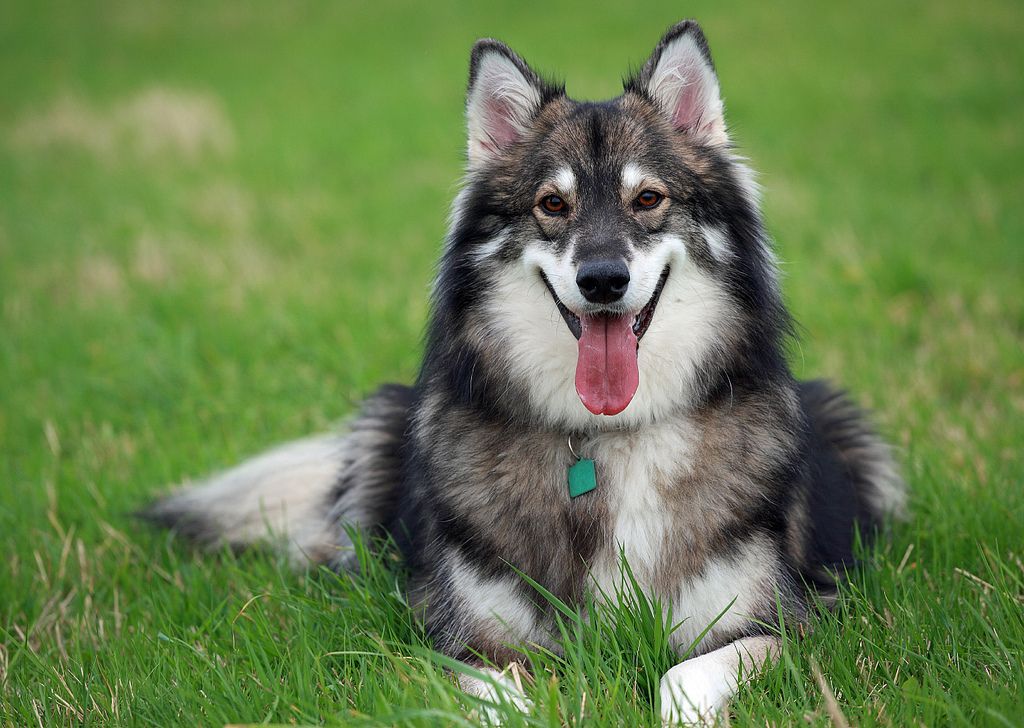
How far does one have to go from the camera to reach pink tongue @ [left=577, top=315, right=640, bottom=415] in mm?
3004

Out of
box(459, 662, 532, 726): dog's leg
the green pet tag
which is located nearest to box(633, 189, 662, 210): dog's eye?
the green pet tag

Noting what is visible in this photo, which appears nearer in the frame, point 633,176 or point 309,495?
point 633,176

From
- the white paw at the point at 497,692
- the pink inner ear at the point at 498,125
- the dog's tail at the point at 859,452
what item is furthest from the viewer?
the dog's tail at the point at 859,452

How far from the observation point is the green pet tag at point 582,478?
3068 mm

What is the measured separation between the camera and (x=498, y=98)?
341 centimetres

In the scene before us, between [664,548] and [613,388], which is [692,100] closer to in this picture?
[613,388]

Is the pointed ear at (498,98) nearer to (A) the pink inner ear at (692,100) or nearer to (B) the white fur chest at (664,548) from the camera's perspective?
(A) the pink inner ear at (692,100)

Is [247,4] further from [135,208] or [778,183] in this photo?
[778,183]

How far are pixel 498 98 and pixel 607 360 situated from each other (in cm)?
106

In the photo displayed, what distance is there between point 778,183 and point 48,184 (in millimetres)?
7852

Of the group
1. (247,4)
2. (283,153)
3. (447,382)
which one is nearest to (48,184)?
(283,153)

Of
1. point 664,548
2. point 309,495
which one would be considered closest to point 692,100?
point 664,548

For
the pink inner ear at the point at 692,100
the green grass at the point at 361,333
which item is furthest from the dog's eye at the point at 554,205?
the green grass at the point at 361,333

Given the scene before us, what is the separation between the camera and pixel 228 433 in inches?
210
